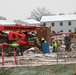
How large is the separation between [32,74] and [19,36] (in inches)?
494

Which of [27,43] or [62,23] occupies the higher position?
[27,43]

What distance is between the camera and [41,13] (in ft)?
459

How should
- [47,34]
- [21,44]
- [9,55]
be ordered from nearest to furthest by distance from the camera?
1. [9,55]
2. [21,44]
3. [47,34]

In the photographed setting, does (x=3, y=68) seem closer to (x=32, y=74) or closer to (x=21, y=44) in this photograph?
(x=32, y=74)

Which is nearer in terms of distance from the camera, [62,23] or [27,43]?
[27,43]

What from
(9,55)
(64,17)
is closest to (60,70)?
(9,55)

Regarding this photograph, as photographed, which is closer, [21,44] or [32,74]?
[32,74]

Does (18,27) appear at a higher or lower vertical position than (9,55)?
higher

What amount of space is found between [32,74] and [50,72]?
0.99 metres

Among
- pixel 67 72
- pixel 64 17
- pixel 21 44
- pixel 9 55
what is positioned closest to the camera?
pixel 67 72

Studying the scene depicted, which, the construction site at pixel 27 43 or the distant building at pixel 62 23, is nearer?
the construction site at pixel 27 43

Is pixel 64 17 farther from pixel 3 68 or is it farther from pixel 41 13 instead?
pixel 3 68

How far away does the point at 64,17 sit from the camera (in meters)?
90.2

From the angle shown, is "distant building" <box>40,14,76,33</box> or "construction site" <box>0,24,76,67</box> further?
"distant building" <box>40,14,76,33</box>
